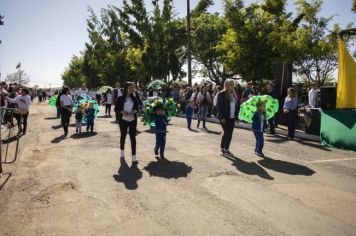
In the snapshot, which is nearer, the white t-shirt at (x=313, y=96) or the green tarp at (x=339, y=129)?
the green tarp at (x=339, y=129)

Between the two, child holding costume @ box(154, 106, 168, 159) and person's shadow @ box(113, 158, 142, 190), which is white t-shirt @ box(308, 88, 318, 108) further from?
person's shadow @ box(113, 158, 142, 190)

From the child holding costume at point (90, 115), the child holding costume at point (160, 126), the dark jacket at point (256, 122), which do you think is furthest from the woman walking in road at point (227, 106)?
the child holding costume at point (90, 115)

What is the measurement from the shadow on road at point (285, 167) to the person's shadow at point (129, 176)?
300 cm

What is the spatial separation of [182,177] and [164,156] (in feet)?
7.54

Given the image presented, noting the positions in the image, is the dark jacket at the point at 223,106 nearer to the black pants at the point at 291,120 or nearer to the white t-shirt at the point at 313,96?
the black pants at the point at 291,120

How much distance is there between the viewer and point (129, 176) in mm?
7598

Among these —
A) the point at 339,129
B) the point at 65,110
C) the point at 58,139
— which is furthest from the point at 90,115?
the point at 339,129

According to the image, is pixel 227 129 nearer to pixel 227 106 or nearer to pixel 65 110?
pixel 227 106

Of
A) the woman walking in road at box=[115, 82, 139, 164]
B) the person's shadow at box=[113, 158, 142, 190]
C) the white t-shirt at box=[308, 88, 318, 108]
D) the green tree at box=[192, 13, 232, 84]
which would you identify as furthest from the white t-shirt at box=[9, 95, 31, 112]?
the green tree at box=[192, 13, 232, 84]

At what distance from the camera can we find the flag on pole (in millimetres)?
11953

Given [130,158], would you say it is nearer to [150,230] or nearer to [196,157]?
[196,157]

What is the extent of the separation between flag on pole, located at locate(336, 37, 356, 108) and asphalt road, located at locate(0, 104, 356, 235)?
2.04m

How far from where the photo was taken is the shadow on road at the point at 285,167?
8.11 m

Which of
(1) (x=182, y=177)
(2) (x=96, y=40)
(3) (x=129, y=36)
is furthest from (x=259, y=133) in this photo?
(2) (x=96, y=40)
